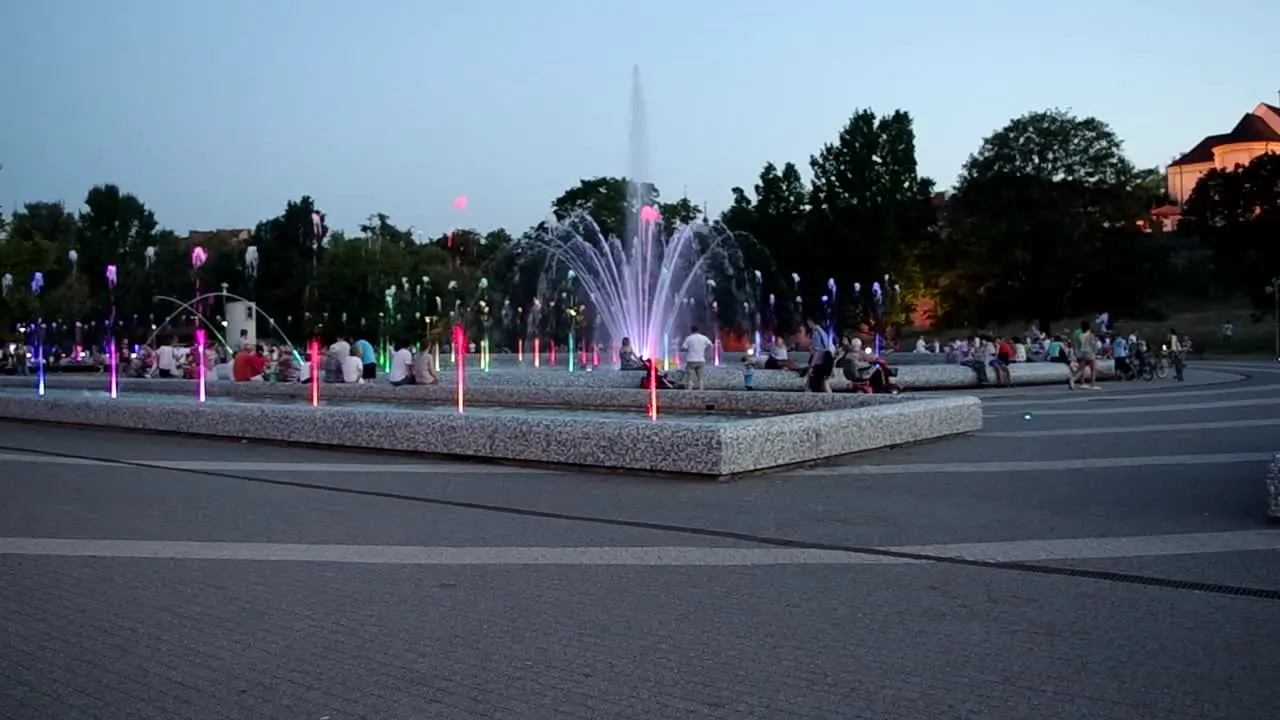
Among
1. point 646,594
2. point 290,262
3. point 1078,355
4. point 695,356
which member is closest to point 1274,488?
point 646,594

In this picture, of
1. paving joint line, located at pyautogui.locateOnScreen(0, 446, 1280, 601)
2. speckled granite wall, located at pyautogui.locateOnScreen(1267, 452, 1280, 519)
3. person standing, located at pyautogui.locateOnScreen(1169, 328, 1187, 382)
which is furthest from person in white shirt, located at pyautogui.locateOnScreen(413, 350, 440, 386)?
person standing, located at pyautogui.locateOnScreen(1169, 328, 1187, 382)

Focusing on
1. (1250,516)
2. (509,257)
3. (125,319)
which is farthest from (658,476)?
(125,319)

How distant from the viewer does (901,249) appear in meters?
79.4

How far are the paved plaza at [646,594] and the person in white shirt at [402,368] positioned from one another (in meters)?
9.80

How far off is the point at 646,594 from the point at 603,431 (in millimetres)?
5714

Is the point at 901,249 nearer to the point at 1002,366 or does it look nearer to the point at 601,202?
the point at 601,202

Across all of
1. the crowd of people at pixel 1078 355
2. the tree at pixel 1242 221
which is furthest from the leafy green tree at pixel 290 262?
the tree at pixel 1242 221

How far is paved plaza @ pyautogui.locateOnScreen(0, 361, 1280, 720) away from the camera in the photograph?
4.93 metres

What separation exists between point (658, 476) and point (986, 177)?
222ft

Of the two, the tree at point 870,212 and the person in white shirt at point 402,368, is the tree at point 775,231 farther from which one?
the person in white shirt at point 402,368

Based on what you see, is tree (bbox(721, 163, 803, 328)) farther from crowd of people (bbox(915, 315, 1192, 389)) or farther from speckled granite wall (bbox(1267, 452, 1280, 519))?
speckled granite wall (bbox(1267, 452, 1280, 519))

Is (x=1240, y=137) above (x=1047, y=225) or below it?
above

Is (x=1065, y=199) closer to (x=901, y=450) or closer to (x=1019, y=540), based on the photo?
(x=901, y=450)

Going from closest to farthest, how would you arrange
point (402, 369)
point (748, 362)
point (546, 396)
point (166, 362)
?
1. point (546, 396)
2. point (402, 369)
3. point (166, 362)
4. point (748, 362)
